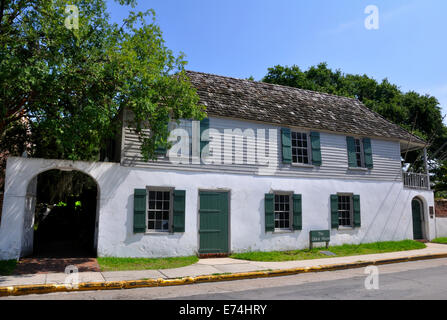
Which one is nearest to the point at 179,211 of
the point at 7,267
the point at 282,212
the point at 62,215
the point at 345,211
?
the point at 282,212

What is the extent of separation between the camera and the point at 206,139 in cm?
1272

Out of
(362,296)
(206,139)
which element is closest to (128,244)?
(206,139)

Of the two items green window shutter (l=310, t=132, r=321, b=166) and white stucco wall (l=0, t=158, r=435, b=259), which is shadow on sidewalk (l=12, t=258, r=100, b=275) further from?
green window shutter (l=310, t=132, r=321, b=166)

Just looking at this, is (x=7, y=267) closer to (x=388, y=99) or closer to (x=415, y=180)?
(x=415, y=180)

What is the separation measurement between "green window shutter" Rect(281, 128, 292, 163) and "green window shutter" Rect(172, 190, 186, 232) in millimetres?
4693

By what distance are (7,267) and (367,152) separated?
15.0m

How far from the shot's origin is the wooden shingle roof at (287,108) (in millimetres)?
13896

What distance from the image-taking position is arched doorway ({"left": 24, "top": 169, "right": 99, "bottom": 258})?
11672 mm

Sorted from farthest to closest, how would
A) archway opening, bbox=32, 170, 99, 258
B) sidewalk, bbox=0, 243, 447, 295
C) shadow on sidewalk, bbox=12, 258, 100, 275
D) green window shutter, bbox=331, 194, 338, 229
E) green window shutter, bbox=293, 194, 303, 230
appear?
1. green window shutter, bbox=331, 194, 338, 229
2. green window shutter, bbox=293, 194, 303, 230
3. archway opening, bbox=32, 170, 99, 258
4. shadow on sidewalk, bbox=12, 258, 100, 275
5. sidewalk, bbox=0, 243, 447, 295

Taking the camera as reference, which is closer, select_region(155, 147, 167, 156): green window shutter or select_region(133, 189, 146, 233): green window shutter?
select_region(133, 189, 146, 233): green window shutter

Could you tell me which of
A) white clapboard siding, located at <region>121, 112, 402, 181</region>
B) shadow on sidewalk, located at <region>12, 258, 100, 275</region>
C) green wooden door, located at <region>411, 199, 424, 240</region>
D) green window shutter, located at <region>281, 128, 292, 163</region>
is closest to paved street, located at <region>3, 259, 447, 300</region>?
shadow on sidewalk, located at <region>12, 258, 100, 275</region>

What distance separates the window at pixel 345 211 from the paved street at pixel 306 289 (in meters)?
5.60

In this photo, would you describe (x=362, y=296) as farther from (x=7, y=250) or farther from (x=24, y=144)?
(x=24, y=144)

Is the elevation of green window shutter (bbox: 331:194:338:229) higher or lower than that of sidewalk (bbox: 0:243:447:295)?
higher
